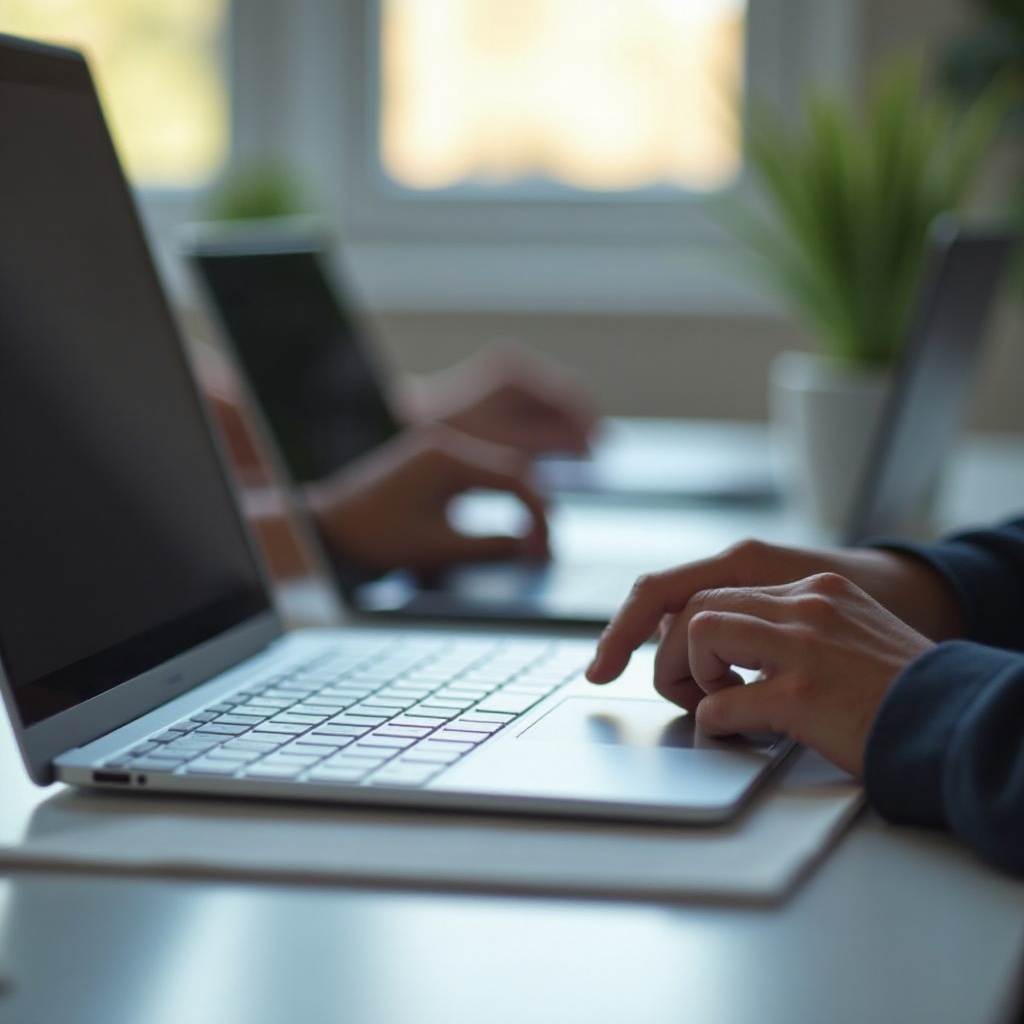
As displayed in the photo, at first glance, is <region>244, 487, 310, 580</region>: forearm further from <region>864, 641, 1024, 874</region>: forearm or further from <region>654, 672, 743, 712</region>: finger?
<region>864, 641, 1024, 874</region>: forearm

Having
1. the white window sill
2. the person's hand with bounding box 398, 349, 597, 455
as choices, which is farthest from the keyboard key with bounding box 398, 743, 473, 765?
the white window sill

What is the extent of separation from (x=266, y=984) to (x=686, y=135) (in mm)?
2812

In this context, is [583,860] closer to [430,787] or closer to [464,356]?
[430,787]

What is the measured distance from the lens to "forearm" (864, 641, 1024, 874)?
58 cm

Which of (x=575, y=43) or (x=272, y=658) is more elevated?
(x=575, y=43)

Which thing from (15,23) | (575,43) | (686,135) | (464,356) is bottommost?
(464,356)

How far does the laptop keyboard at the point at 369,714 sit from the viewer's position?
654 mm

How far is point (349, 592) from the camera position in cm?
115

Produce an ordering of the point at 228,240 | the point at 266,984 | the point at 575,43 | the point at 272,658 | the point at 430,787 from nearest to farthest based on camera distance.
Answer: the point at 266,984 < the point at 430,787 < the point at 272,658 < the point at 228,240 < the point at 575,43

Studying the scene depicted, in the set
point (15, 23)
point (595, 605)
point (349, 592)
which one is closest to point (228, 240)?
point (349, 592)

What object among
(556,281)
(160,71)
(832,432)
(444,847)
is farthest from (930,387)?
(160,71)

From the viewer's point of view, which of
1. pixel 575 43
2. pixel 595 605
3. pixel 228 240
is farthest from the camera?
pixel 575 43

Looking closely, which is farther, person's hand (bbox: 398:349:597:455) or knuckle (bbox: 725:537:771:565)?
person's hand (bbox: 398:349:597:455)

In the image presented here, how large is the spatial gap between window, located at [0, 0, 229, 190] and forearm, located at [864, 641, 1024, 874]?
2.86 meters
